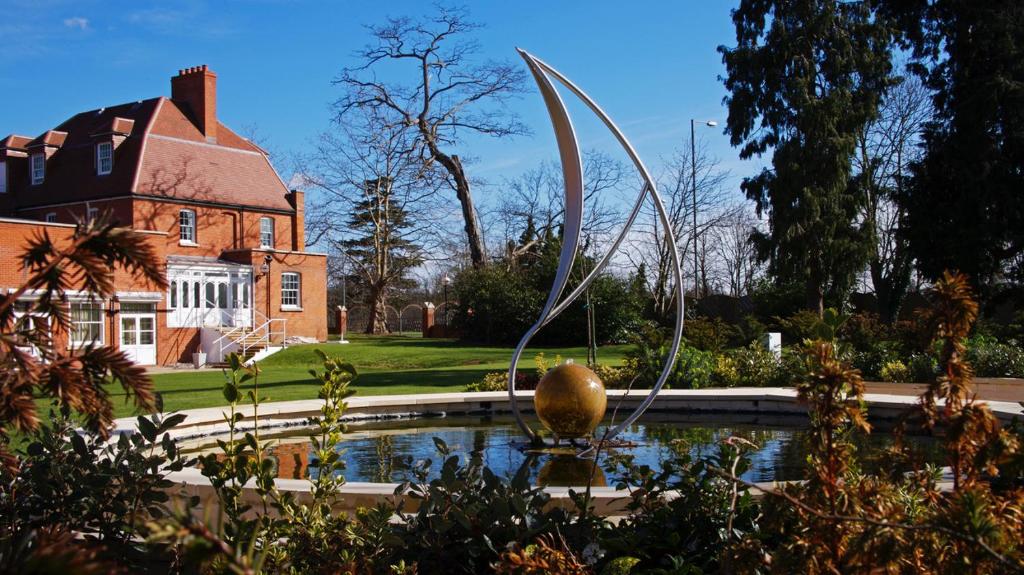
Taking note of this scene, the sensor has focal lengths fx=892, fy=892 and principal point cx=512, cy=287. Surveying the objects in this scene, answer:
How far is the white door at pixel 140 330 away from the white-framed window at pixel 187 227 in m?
5.75

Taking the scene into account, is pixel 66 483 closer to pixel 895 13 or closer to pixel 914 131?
pixel 895 13

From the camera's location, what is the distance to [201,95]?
127ft

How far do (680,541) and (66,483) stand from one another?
116 inches

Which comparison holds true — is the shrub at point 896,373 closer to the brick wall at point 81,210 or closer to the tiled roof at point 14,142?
the brick wall at point 81,210

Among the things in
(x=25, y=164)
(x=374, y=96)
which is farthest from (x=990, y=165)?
(x=25, y=164)

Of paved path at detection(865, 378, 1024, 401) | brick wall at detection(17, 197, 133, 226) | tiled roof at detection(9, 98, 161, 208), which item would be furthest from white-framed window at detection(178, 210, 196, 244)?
paved path at detection(865, 378, 1024, 401)

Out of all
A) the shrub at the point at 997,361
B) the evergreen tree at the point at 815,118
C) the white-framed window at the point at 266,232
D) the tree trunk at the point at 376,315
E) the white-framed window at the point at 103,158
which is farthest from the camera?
the tree trunk at the point at 376,315

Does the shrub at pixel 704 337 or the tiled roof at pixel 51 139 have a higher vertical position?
the tiled roof at pixel 51 139

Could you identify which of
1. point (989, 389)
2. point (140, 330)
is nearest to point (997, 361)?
point (989, 389)

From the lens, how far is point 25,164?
1565 inches

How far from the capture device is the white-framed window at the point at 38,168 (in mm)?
38656

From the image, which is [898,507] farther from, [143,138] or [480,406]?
[143,138]

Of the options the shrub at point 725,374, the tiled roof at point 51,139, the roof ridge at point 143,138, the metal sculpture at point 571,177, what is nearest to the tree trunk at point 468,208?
the roof ridge at point 143,138

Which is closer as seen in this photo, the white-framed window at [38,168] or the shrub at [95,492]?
the shrub at [95,492]
